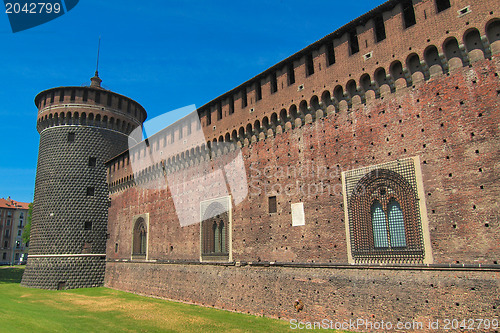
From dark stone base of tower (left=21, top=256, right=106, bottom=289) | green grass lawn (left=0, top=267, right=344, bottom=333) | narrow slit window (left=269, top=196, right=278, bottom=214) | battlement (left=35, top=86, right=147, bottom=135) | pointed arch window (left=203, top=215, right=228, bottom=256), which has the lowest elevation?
green grass lawn (left=0, top=267, right=344, bottom=333)

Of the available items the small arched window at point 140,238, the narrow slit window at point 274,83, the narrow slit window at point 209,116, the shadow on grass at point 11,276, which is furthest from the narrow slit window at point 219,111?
the shadow on grass at point 11,276

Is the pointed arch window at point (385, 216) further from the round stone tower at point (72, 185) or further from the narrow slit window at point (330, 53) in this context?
the round stone tower at point (72, 185)

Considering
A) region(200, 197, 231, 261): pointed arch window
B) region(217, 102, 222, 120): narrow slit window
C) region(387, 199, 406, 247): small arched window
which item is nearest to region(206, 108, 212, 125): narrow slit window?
region(217, 102, 222, 120): narrow slit window

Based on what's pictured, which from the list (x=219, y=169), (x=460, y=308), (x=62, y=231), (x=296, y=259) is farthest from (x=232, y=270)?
(x=62, y=231)

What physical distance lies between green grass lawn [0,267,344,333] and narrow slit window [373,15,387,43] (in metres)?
9.74

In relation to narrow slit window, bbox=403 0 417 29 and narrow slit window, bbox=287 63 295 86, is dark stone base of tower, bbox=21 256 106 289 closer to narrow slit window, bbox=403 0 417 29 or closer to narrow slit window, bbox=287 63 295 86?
narrow slit window, bbox=287 63 295 86

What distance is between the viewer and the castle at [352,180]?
8.90 meters

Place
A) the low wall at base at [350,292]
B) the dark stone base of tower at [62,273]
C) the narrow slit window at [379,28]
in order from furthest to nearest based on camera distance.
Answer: the dark stone base of tower at [62,273] → the narrow slit window at [379,28] → the low wall at base at [350,292]

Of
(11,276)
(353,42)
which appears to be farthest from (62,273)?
(353,42)

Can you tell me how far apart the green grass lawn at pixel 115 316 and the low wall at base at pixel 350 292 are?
65cm

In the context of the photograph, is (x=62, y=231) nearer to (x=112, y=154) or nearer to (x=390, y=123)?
(x=112, y=154)

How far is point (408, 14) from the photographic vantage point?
432 inches

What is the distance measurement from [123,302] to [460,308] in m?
14.9

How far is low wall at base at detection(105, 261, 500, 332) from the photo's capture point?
27.6 feet
